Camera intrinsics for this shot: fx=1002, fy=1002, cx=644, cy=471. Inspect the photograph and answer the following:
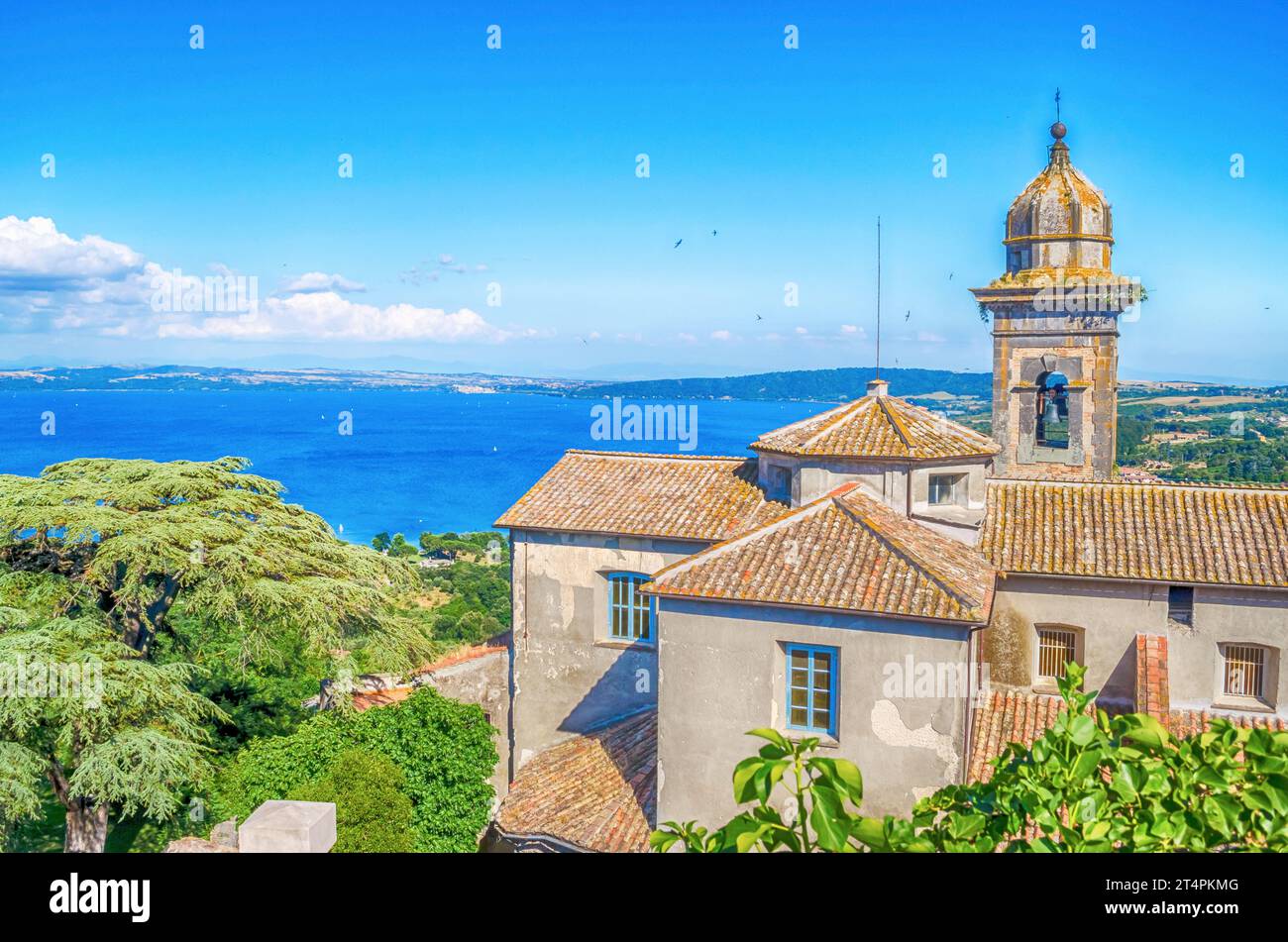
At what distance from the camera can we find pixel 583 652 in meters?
19.2

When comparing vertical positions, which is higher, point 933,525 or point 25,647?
point 933,525

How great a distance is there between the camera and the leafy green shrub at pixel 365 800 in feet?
52.8

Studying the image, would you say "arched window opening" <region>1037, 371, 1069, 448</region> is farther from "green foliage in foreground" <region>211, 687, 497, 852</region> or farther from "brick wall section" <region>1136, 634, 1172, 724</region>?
"green foliage in foreground" <region>211, 687, 497, 852</region>

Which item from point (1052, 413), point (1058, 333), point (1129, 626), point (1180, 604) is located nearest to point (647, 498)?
point (1129, 626)

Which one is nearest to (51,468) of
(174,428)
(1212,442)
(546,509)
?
(546,509)

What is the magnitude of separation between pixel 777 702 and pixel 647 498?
6.48 m

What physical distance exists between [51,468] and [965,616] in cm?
2128

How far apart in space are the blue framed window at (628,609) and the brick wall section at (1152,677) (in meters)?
8.26

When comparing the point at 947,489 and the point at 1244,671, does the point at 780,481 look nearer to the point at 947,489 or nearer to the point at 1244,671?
the point at 947,489

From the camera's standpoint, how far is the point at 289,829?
906 centimetres

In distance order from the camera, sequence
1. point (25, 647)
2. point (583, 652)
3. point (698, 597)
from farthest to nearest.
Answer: point (583, 652)
point (25, 647)
point (698, 597)

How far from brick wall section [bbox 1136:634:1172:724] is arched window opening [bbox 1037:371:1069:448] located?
700 cm
